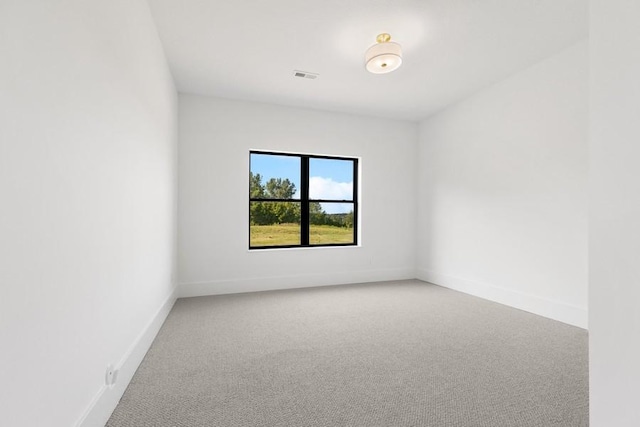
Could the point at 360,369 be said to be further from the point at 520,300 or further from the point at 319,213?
the point at 319,213

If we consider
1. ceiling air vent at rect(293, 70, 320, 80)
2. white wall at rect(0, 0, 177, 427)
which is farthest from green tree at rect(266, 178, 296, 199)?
white wall at rect(0, 0, 177, 427)

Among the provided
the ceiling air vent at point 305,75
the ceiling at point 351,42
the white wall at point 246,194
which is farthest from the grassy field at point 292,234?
the ceiling air vent at point 305,75

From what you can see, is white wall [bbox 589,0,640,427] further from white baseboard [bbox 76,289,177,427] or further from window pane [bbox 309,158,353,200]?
window pane [bbox 309,158,353,200]

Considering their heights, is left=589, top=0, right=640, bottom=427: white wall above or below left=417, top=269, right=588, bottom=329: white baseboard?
above

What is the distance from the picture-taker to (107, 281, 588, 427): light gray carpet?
163 centimetres

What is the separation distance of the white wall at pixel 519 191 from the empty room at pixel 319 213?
0.09ft

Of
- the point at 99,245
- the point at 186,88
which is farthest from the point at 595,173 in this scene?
the point at 186,88

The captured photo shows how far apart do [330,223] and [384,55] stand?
278 cm

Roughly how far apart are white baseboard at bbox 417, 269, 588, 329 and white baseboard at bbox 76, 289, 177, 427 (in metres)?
3.84

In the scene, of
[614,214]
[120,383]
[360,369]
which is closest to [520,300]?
[360,369]

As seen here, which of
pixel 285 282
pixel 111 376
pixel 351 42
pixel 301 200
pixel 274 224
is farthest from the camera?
pixel 301 200

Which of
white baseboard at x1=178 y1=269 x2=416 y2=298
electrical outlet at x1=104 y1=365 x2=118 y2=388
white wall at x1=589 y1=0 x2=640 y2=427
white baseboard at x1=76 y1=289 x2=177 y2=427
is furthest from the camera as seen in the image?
white baseboard at x1=178 y1=269 x2=416 y2=298

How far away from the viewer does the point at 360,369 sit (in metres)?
2.12

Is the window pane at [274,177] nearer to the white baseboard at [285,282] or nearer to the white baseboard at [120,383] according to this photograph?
the white baseboard at [285,282]
